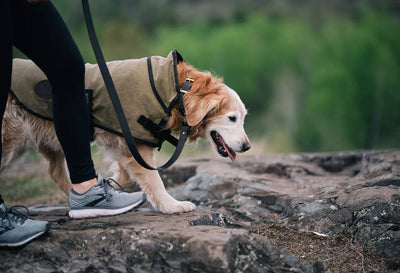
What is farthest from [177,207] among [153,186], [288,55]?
[288,55]

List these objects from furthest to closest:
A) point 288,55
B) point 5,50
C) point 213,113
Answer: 1. point 288,55
2. point 213,113
3. point 5,50

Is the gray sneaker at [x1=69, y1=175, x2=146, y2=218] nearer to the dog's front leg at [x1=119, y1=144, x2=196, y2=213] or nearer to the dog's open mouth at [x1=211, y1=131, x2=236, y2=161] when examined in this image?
the dog's front leg at [x1=119, y1=144, x2=196, y2=213]

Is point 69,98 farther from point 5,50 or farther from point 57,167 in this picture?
point 57,167

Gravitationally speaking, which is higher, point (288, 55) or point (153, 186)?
point (153, 186)

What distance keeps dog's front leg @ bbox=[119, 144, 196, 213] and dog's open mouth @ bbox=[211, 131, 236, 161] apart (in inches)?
22.5

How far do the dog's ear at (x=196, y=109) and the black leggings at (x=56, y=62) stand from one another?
913 mm

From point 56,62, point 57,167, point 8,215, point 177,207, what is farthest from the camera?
point 57,167

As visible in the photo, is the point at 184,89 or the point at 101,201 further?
the point at 184,89

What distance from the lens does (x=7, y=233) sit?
7.84ft

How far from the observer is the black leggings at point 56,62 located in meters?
2.20

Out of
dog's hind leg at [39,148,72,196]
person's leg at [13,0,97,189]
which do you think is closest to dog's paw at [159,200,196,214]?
person's leg at [13,0,97,189]

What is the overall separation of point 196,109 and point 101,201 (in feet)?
3.34

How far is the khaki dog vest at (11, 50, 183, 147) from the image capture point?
3186mm

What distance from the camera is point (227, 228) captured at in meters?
2.64
